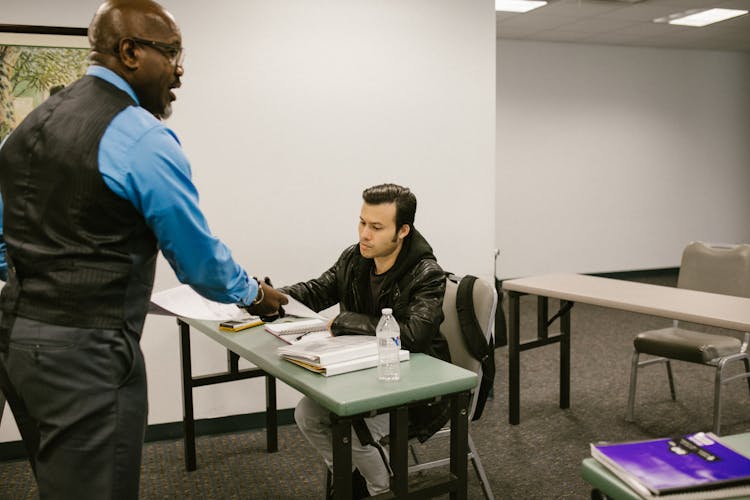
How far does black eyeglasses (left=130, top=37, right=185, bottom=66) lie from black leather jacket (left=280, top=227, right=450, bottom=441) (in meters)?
1.00

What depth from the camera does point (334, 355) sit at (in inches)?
68.3

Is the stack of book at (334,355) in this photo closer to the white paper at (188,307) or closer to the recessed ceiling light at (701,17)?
the white paper at (188,307)

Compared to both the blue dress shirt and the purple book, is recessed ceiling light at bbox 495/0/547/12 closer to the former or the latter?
the blue dress shirt

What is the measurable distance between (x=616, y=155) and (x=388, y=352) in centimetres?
689

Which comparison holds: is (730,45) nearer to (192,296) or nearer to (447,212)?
(447,212)

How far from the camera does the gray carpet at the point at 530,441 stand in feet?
8.75

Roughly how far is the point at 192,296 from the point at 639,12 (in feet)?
17.9

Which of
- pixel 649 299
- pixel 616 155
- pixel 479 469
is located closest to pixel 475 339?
pixel 479 469

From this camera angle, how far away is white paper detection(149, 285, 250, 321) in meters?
2.02

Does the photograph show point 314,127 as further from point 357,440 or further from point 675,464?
point 675,464

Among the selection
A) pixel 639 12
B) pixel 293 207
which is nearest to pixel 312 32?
pixel 293 207

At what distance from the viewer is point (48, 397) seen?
126 centimetres

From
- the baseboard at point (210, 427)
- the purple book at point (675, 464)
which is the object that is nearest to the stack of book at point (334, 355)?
the purple book at point (675, 464)

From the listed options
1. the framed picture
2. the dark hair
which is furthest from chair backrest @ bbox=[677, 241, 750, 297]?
the framed picture
